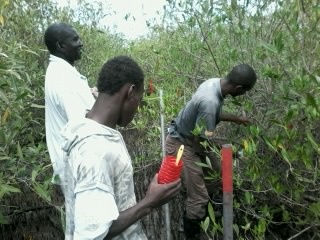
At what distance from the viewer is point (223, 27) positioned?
3.44 meters

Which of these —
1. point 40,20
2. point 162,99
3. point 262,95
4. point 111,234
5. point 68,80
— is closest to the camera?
point 111,234

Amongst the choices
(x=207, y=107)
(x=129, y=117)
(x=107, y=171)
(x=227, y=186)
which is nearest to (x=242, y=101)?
(x=207, y=107)

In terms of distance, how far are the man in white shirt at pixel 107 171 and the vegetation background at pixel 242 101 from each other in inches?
30.7

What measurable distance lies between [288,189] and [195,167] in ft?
3.88

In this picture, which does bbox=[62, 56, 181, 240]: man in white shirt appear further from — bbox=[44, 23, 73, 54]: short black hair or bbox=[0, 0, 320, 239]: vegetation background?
bbox=[44, 23, 73, 54]: short black hair

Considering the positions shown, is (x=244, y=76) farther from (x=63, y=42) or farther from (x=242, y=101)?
(x=63, y=42)

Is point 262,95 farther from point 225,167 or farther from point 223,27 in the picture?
point 225,167

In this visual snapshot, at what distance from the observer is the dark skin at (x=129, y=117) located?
166cm

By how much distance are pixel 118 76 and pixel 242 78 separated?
148 centimetres

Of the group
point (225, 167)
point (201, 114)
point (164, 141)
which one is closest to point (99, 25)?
point (164, 141)

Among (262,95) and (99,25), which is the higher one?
(99,25)

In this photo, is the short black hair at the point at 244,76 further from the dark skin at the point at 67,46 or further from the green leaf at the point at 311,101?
the dark skin at the point at 67,46

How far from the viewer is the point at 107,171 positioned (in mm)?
1606

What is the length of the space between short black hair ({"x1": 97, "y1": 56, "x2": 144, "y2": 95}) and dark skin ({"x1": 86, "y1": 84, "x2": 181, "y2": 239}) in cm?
2
